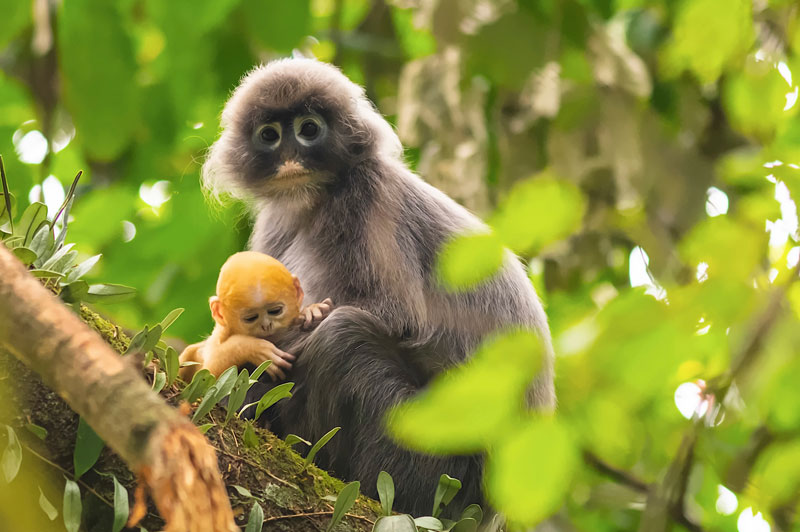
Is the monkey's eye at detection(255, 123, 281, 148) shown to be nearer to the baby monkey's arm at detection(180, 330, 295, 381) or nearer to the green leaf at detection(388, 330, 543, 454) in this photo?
the baby monkey's arm at detection(180, 330, 295, 381)

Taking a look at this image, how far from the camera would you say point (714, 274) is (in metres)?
1.28

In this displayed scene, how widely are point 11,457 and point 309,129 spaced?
89.0 inches

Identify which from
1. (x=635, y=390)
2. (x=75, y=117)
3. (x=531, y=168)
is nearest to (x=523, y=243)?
(x=635, y=390)

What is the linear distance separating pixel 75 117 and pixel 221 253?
924mm

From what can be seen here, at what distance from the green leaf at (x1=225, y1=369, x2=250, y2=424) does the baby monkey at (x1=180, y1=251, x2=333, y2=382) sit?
0.72m

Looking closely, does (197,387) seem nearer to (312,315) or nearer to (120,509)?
(120,509)

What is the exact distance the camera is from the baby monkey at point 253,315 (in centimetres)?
332

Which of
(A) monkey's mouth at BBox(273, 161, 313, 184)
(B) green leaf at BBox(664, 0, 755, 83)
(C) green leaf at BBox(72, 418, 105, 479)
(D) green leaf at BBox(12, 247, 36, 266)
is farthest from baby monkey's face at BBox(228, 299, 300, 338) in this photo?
(B) green leaf at BBox(664, 0, 755, 83)

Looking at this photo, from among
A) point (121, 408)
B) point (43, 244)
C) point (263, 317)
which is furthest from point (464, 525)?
point (121, 408)

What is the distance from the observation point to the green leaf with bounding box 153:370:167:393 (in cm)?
247

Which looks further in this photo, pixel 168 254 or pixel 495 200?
pixel 495 200

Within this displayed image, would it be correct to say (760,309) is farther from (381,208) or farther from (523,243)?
(381,208)

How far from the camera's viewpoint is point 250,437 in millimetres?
2539

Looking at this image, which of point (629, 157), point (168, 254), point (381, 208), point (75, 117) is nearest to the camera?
point (381, 208)
